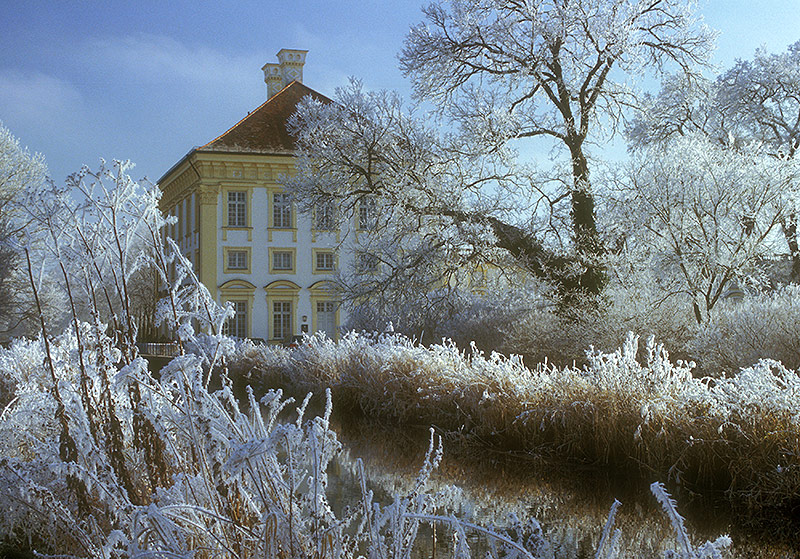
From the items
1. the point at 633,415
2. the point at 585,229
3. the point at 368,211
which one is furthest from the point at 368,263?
the point at 633,415

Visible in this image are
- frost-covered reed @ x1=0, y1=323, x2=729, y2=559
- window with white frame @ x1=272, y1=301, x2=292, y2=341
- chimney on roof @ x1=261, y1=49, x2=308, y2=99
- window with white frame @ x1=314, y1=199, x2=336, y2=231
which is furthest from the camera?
chimney on roof @ x1=261, y1=49, x2=308, y2=99

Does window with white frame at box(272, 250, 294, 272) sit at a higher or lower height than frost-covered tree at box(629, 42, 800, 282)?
lower

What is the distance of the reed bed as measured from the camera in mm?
6109

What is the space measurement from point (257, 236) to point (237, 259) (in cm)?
133

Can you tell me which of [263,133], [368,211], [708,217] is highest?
[263,133]

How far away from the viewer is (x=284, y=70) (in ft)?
137

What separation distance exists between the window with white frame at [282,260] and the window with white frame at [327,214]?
17.7m

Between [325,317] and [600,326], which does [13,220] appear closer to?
[325,317]

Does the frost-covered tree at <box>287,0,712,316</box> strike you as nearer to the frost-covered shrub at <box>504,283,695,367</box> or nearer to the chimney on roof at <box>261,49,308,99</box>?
the frost-covered shrub at <box>504,283,695,367</box>

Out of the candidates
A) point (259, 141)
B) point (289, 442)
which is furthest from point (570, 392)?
point (259, 141)

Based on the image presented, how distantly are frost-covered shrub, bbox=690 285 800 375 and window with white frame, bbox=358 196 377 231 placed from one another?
26.1 ft

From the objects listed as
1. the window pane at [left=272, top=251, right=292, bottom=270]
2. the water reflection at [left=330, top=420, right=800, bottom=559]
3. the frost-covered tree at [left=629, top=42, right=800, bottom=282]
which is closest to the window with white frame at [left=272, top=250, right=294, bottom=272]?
the window pane at [left=272, top=251, right=292, bottom=270]

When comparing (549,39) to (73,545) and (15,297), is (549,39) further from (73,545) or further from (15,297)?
(15,297)

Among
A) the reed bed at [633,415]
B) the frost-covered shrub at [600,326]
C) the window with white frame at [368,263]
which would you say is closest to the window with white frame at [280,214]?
the window with white frame at [368,263]
